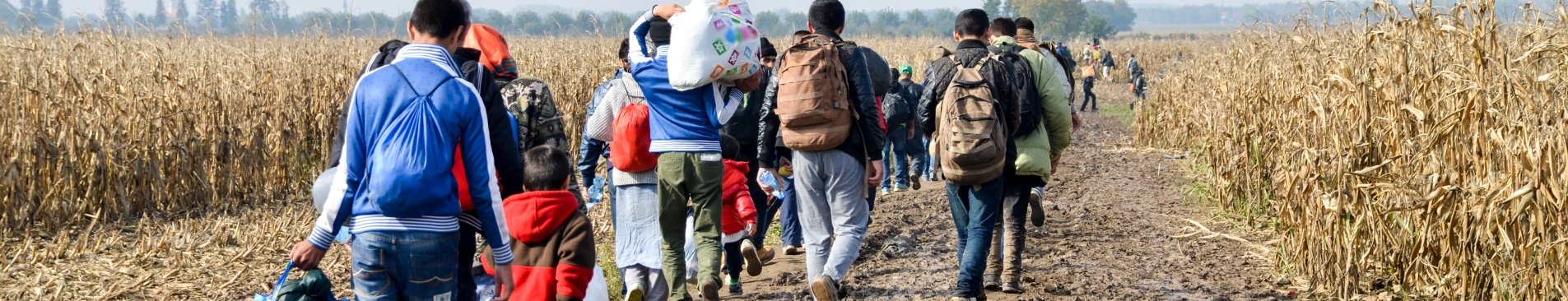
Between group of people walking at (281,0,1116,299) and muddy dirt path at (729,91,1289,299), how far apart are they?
36 cm

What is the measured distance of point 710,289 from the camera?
213 inches

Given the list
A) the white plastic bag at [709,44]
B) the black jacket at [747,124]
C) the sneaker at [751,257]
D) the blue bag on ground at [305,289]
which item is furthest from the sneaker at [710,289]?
the blue bag on ground at [305,289]

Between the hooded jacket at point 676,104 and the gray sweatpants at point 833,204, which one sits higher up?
the hooded jacket at point 676,104

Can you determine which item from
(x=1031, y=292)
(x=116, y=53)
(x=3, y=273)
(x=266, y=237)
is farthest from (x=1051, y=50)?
(x=116, y=53)

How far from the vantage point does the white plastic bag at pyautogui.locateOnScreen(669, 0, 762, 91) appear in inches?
185

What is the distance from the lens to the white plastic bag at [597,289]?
451 cm

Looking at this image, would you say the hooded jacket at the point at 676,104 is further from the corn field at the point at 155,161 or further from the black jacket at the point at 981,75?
the corn field at the point at 155,161

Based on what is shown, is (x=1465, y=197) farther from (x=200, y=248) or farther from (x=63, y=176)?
(x=63, y=176)

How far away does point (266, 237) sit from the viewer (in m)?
7.37

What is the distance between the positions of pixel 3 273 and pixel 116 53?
10.4 feet

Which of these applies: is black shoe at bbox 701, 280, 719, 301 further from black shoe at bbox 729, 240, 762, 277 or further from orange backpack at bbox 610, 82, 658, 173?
black shoe at bbox 729, 240, 762, 277

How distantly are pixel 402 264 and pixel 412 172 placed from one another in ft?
0.94

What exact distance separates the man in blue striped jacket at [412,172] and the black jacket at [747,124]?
3.11m

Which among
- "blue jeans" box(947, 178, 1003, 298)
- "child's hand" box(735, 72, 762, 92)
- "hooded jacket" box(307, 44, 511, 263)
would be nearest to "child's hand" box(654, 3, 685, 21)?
"child's hand" box(735, 72, 762, 92)
